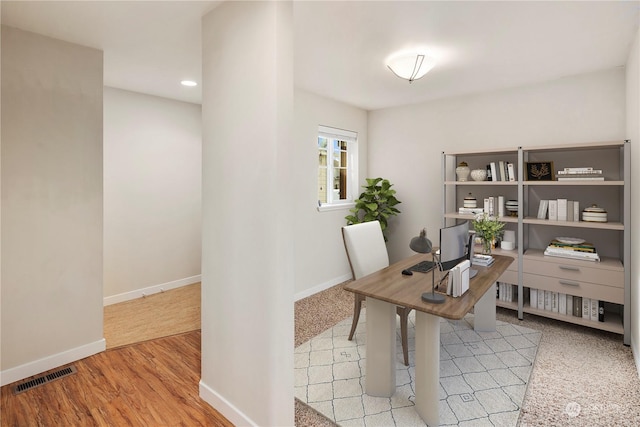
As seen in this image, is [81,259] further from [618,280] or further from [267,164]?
[618,280]

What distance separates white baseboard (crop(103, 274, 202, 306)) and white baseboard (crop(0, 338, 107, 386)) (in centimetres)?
119

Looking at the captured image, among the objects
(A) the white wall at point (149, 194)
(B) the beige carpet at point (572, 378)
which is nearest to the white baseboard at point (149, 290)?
(A) the white wall at point (149, 194)

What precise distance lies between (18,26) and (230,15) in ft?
5.26

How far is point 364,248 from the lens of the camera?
2.66 meters

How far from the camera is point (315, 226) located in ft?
13.4

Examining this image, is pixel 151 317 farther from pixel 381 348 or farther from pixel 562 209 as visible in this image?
pixel 562 209

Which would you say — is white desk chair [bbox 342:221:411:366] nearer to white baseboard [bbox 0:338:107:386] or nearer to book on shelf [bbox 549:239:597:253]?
book on shelf [bbox 549:239:597:253]

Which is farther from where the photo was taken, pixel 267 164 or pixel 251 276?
→ pixel 251 276

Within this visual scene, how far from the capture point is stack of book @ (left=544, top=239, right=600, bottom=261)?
2947 mm

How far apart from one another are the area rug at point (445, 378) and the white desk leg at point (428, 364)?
0.35 feet

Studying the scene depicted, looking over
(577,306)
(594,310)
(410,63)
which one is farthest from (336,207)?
(594,310)

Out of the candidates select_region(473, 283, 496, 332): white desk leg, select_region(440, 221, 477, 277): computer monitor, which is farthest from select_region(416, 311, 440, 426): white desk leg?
select_region(473, 283, 496, 332): white desk leg

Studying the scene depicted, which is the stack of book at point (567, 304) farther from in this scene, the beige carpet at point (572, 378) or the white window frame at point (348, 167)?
the white window frame at point (348, 167)

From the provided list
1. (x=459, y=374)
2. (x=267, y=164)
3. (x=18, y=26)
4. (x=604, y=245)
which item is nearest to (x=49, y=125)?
(x=18, y=26)
